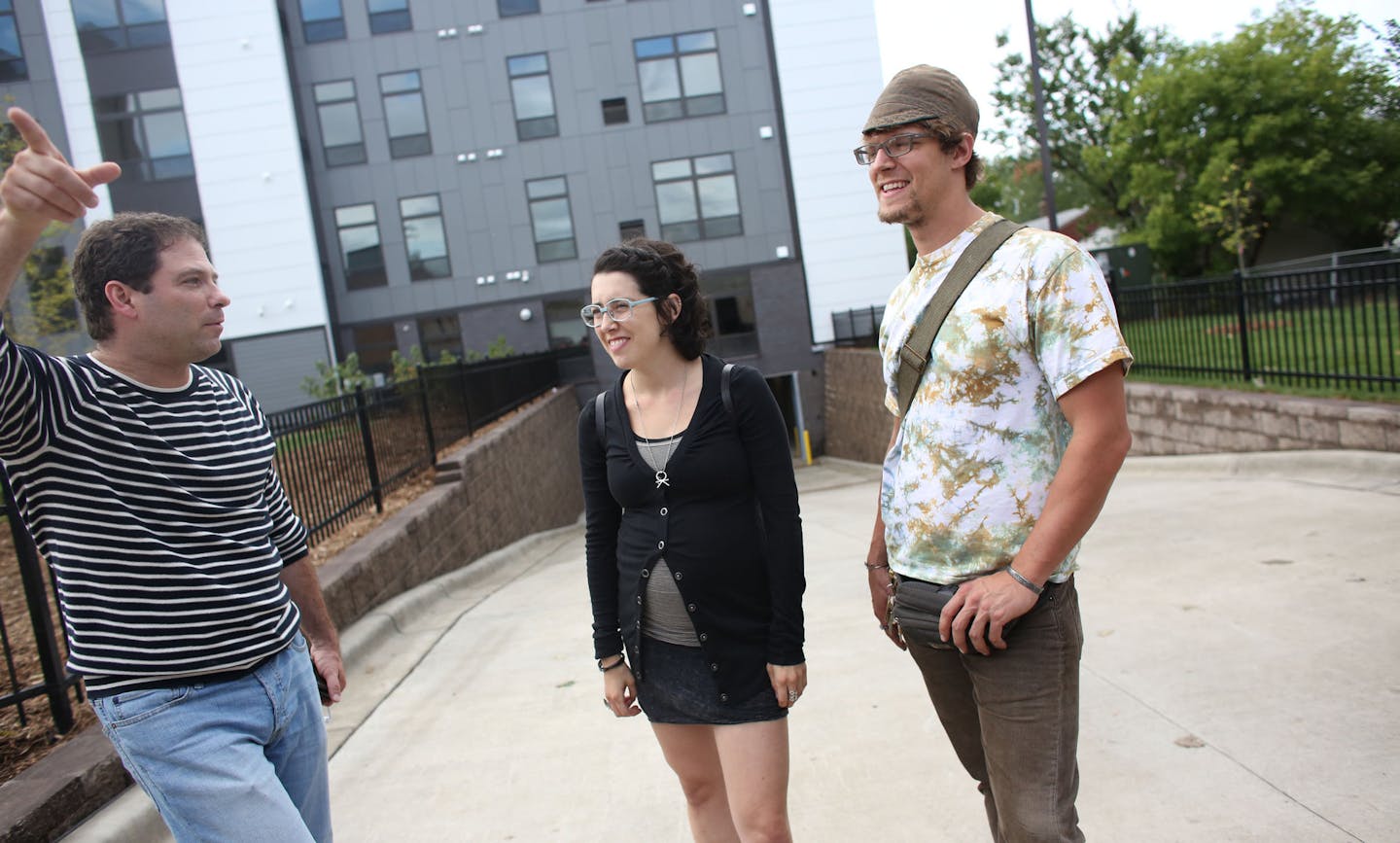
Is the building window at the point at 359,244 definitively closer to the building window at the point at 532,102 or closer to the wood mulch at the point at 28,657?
the building window at the point at 532,102

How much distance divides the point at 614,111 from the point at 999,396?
2710 centimetres

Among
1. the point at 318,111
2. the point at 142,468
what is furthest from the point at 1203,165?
the point at 142,468

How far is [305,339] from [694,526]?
85.0ft

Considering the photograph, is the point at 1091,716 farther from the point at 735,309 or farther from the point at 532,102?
the point at 532,102

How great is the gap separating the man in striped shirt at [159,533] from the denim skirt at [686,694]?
88 cm

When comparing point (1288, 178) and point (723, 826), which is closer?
point (723, 826)

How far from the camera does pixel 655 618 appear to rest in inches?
101

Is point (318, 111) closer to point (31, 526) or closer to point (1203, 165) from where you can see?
point (1203, 165)

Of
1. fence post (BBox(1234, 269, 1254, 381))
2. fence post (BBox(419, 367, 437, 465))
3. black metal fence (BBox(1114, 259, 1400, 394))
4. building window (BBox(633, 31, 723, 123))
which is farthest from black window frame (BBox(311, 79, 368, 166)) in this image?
fence post (BBox(1234, 269, 1254, 381))

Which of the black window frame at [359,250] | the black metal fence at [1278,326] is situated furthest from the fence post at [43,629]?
the black window frame at [359,250]

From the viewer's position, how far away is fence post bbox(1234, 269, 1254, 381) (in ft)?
31.0

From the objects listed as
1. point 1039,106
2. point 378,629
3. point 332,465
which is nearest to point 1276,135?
point 1039,106

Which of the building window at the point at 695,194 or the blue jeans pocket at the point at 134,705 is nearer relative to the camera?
the blue jeans pocket at the point at 134,705

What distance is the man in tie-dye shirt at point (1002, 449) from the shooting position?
1921 millimetres
